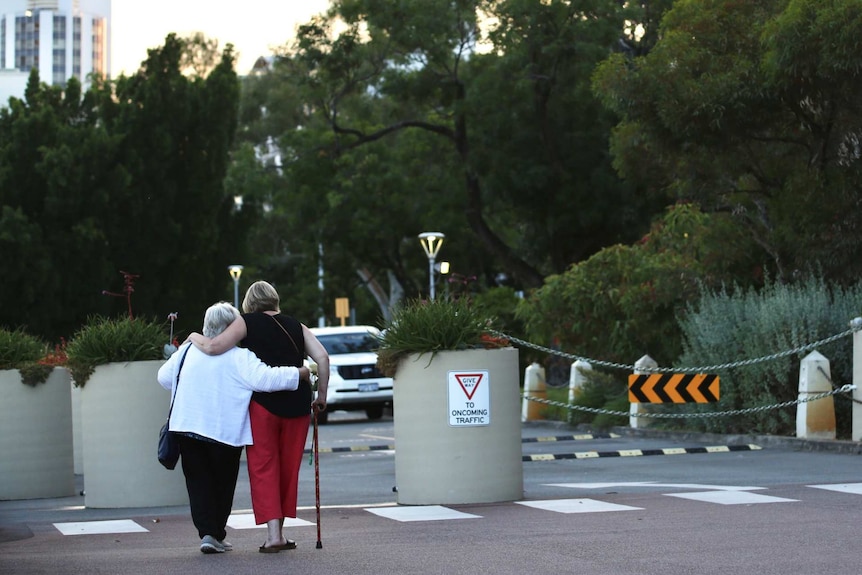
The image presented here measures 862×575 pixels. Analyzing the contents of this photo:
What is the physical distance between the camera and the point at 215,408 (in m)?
9.59

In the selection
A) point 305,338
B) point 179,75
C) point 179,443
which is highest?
point 179,75

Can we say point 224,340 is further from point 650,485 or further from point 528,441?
point 528,441

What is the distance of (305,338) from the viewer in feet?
32.3

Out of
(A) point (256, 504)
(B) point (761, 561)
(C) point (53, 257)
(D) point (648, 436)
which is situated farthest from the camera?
(C) point (53, 257)

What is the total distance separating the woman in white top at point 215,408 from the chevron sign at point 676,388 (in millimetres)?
10761

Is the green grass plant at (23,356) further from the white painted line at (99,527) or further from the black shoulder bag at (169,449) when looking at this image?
the black shoulder bag at (169,449)

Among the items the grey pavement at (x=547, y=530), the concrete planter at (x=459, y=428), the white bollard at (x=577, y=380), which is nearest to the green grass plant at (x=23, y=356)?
the grey pavement at (x=547, y=530)

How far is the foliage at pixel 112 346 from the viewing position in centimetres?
1362

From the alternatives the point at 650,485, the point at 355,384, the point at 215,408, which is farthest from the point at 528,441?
the point at 215,408

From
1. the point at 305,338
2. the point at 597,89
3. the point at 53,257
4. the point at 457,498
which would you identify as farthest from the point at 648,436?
the point at 53,257

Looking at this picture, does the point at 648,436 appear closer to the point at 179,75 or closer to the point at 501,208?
the point at 501,208

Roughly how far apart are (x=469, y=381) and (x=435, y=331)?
484 mm

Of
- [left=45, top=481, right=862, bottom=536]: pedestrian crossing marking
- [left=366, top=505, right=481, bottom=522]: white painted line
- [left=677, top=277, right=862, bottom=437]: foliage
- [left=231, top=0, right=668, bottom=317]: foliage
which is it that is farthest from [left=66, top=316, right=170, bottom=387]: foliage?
[left=231, top=0, right=668, bottom=317]: foliage

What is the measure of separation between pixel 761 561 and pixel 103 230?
123 feet
